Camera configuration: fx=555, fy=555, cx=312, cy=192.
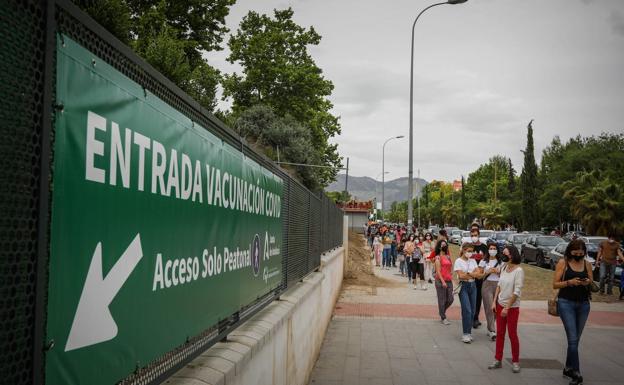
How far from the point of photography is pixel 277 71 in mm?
35344

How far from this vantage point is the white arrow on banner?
1.76m

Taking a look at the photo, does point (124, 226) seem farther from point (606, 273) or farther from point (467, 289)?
point (606, 273)

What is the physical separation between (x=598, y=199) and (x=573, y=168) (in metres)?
14.6

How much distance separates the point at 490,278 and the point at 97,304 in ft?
31.2

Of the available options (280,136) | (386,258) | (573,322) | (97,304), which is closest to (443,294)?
(573,322)

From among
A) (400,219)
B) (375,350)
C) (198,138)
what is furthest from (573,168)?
(400,219)

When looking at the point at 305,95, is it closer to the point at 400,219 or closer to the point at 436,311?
the point at 436,311

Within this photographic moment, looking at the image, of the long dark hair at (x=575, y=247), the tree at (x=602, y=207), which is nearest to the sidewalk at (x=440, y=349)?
the long dark hair at (x=575, y=247)

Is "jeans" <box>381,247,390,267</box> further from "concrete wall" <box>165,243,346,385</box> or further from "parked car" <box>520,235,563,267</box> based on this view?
"concrete wall" <box>165,243,346,385</box>

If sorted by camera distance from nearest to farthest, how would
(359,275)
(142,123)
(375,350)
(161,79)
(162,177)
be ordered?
(142,123) < (162,177) < (161,79) < (375,350) < (359,275)

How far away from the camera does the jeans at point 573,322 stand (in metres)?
7.20

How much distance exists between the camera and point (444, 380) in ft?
24.6

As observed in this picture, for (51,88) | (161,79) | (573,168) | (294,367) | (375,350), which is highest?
(573,168)

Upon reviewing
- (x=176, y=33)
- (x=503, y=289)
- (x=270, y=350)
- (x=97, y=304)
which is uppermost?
(x=176, y=33)
